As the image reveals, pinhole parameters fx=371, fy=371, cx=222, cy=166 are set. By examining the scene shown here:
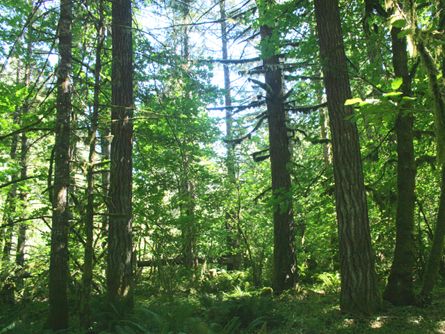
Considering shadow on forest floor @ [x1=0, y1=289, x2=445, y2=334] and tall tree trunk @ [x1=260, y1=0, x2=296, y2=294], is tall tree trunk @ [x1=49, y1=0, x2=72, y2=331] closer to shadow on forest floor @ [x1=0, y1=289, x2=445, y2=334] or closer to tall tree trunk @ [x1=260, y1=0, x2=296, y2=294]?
shadow on forest floor @ [x1=0, y1=289, x2=445, y2=334]

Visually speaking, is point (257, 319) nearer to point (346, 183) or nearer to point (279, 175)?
point (346, 183)

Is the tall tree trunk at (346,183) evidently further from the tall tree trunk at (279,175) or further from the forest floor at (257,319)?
the tall tree trunk at (279,175)

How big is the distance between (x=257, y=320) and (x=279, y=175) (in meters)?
5.29

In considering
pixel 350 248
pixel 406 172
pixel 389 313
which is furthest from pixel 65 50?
pixel 389 313

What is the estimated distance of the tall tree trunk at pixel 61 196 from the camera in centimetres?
614

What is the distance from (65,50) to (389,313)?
6898 mm

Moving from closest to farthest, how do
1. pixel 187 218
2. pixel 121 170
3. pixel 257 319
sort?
pixel 257 319 → pixel 121 170 → pixel 187 218

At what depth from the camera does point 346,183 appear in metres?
6.29

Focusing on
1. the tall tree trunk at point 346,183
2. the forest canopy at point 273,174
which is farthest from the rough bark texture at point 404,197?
the tall tree trunk at point 346,183

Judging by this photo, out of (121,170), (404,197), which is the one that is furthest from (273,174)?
(121,170)

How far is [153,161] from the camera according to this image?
11.0 m

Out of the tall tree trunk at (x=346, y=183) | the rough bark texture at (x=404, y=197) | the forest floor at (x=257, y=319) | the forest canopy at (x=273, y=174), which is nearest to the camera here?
the forest floor at (x=257, y=319)

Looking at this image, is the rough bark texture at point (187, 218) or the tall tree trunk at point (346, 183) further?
the rough bark texture at point (187, 218)

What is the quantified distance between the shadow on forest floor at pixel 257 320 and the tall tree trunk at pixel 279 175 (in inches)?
76.6
